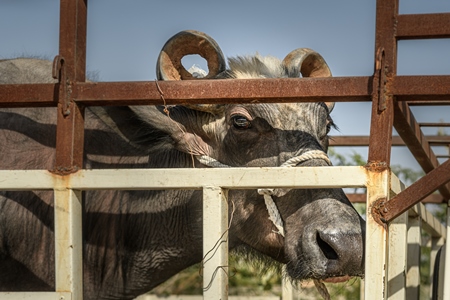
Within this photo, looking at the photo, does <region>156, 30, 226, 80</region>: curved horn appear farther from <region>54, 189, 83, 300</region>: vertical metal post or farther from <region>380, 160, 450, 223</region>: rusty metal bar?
<region>380, 160, 450, 223</region>: rusty metal bar

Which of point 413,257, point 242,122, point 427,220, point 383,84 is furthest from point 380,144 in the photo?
point 427,220

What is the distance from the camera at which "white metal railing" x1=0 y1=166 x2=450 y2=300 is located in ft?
8.41

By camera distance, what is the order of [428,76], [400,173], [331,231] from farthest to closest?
[400,173] < [331,231] < [428,76]

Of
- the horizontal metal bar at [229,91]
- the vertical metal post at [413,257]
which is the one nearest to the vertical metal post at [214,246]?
the horizontal metal bar at [229,91]

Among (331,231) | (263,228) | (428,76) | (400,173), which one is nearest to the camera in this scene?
(428,76)

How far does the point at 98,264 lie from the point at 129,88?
5.55 feet

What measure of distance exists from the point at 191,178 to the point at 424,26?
3.35 ft

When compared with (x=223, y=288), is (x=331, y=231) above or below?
above

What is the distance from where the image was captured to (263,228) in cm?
398

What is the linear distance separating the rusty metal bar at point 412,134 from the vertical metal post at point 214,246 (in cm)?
77

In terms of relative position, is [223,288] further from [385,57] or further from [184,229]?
[184,229]

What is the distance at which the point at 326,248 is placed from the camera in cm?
340

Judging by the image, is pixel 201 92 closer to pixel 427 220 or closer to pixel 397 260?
pixel 397 260

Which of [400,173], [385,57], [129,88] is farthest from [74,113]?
[400,173]
